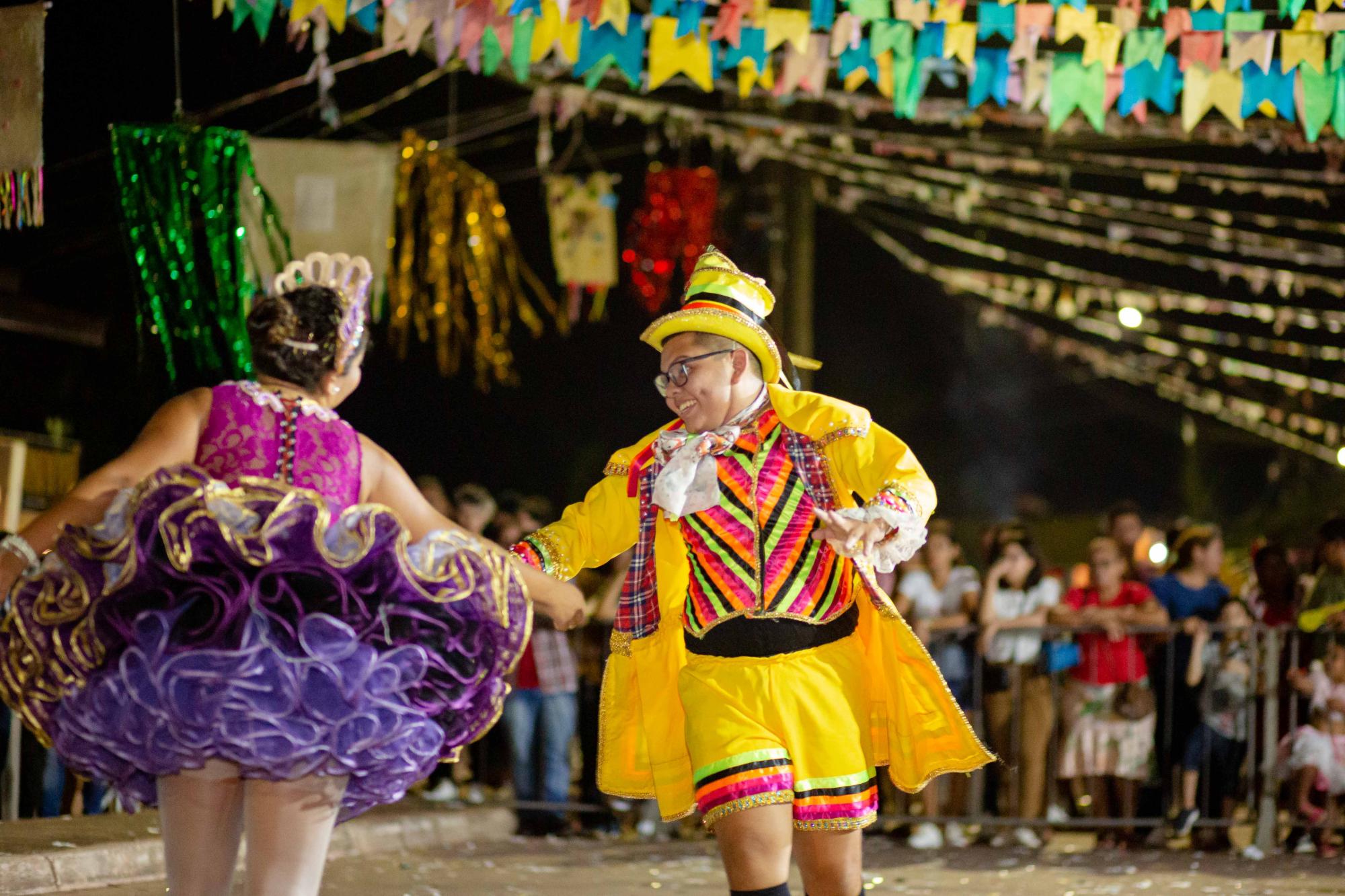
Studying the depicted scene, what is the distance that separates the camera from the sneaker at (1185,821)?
351 inches

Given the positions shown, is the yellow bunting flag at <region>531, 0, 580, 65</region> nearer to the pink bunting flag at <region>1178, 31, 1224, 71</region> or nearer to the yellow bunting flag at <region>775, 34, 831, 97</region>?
the yellow bunting flag at <region>775, 34, 831, 97</region>

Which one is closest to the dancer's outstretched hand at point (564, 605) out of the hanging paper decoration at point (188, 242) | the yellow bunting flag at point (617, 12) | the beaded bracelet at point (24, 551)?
the beaded bracelet at point (24, 551)

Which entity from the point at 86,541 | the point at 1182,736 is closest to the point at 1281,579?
the point at 1182,736

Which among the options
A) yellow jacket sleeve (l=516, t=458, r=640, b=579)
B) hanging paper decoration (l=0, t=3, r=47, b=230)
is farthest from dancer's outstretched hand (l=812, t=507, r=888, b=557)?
hanging paper decoration (l=0, t=3, r=47, b=230)

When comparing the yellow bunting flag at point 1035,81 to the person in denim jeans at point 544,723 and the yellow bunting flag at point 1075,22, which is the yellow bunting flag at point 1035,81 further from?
the person in denim jeans at point 544,723

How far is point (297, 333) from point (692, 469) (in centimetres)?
124

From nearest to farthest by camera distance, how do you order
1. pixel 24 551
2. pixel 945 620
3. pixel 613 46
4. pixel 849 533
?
pixel 24 551 < pixel 849 533 < pixel 613 46 < pixel 945 620

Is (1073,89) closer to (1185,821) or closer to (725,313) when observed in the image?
(1185,821)

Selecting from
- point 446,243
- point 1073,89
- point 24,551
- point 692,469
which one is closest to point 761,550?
point 692,469

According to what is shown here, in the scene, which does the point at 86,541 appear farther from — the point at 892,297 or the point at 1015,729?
the point at 892,297

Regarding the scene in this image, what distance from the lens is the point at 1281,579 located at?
9.34m

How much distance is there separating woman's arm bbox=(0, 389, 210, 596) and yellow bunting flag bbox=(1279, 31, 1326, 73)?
21.2 ft

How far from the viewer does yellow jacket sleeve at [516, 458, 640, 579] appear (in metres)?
4.68

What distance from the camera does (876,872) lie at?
8211 mm
